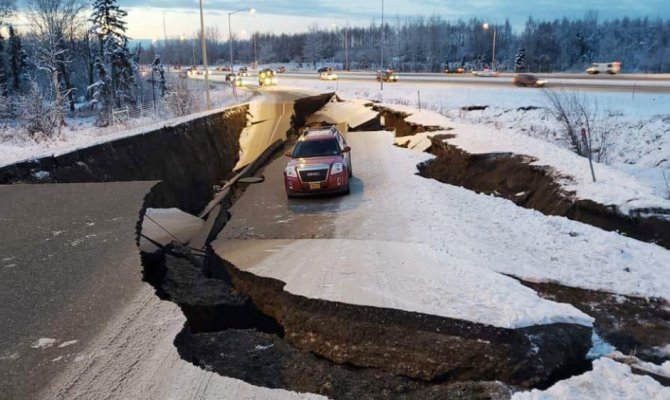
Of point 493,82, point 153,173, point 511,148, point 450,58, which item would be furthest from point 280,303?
point 450,58

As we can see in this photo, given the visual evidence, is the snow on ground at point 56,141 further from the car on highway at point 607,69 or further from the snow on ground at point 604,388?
the car on highway at point 607,69

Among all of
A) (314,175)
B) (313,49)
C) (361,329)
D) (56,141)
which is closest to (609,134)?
(314,175)

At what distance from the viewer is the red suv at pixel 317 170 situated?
1418 centimetres

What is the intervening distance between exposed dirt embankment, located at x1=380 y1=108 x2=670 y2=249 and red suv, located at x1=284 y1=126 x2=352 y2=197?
4.68m

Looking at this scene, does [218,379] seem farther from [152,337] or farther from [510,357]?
[510,357]

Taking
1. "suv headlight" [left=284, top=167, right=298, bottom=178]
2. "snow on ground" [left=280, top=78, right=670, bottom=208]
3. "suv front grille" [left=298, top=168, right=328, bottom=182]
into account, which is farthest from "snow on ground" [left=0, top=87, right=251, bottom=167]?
"snow on ground" [left=280, top=78, right=670, bottom=208]

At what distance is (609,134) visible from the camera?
77.3 ft

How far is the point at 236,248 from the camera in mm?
10203

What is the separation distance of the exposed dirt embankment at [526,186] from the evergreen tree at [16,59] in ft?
230

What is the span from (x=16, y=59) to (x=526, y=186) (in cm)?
7790

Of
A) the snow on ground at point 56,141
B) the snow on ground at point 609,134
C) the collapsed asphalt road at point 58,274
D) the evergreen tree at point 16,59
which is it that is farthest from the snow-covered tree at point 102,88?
the collapsed asphalt road at point 58,274

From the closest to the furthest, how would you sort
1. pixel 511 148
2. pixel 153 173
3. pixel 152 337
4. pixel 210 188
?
1. pixel 152 337
2. pixel 153 173
3. pixel 511 148
4. pixel 210 188

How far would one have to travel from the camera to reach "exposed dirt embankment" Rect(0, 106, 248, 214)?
11.7 meters

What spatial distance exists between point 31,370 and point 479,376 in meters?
4.64
